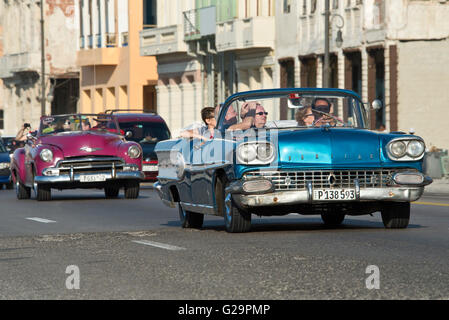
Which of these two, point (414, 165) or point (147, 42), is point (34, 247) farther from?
point (147, 42)

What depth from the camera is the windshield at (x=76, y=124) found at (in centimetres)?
2770

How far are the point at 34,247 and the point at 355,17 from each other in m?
33.4

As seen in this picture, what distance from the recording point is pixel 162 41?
64188mm

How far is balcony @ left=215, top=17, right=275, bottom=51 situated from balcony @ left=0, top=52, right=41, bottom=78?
102 feet

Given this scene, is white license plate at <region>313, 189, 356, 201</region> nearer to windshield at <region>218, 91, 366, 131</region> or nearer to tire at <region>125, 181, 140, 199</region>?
windshield at <region>218, 91, 366, 131</region>

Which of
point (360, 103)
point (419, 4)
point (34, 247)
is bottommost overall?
point (34, 247)

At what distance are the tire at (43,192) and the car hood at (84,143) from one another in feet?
2.71

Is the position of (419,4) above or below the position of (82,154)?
above

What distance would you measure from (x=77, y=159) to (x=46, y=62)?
60.8 metres

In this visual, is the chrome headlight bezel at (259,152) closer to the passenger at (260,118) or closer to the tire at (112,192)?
the passenger at (260,118)

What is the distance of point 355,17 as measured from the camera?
153ft

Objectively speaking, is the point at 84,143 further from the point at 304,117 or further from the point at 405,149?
the point at 405,149

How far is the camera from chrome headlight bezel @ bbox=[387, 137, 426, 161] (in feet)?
48.9
